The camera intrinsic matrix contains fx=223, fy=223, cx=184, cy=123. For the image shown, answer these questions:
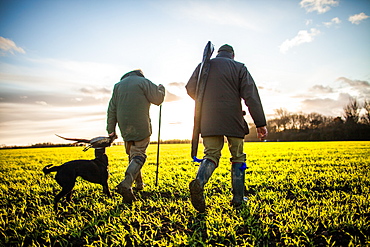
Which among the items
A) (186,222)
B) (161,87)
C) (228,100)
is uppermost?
(161,87)

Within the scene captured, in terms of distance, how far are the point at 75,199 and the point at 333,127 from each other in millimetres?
65207

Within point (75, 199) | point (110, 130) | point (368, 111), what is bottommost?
point (75, 199)

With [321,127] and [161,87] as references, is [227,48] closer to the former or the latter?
[161,87]

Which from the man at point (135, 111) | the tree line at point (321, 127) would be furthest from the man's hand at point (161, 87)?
the tree line at point (321, 127)

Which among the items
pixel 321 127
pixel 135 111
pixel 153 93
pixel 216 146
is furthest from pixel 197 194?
pixel 321 127

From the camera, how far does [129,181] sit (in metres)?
4.17

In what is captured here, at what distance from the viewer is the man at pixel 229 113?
3.68 meters

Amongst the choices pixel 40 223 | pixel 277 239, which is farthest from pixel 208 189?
pixel 40 223

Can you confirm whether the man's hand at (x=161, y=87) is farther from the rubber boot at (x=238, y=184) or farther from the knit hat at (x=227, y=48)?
the rubber boot at (x=238, y=184)

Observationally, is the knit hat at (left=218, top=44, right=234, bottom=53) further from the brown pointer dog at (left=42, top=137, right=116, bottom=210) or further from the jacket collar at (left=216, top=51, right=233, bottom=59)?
the brown pointer dog at (left=42, top=137, right=116, bottom=210)

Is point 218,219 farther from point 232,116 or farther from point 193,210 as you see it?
point 232,116

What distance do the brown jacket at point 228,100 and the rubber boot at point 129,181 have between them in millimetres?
1549

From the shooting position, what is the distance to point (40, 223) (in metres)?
3.37

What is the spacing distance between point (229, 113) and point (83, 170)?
2756 mm
